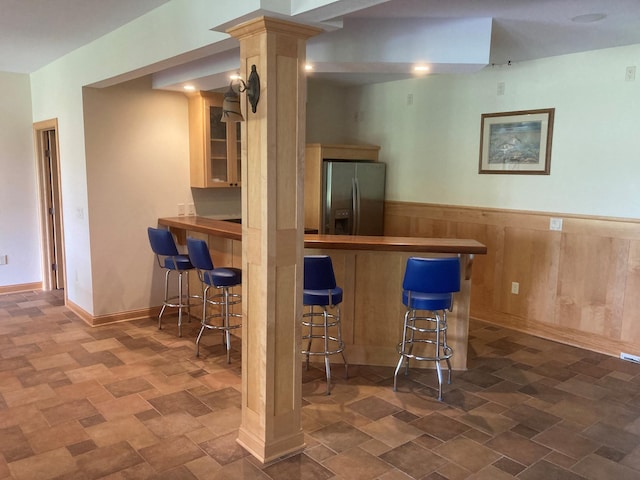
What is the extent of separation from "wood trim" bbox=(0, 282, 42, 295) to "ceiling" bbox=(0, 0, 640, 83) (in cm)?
285

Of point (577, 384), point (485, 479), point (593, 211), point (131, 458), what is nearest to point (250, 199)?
point (131, 458)

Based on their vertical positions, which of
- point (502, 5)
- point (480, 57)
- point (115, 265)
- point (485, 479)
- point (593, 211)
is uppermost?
point (502, 5)

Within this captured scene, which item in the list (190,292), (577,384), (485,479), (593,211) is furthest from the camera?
(190,292)

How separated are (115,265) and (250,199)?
117 inches

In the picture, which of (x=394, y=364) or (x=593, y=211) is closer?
(x=394, y=364)

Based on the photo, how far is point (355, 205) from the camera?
575 centimetres

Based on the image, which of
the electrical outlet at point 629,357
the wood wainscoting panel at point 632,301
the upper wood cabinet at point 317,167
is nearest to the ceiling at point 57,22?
the upper wood cabinet at point 317,167

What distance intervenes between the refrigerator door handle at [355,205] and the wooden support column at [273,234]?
3.17 m

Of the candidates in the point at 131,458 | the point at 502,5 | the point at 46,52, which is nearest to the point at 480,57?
the point at 502,5

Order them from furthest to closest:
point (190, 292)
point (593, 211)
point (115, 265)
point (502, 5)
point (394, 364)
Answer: point (190, 292)
point (115, 265)
point (593, 211)
point (394, 364)
point (502, 5)

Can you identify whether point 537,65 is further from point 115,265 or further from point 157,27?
point 115,265

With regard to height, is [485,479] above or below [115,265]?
below

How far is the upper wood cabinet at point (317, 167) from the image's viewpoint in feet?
18.4

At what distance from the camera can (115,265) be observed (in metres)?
5.01
